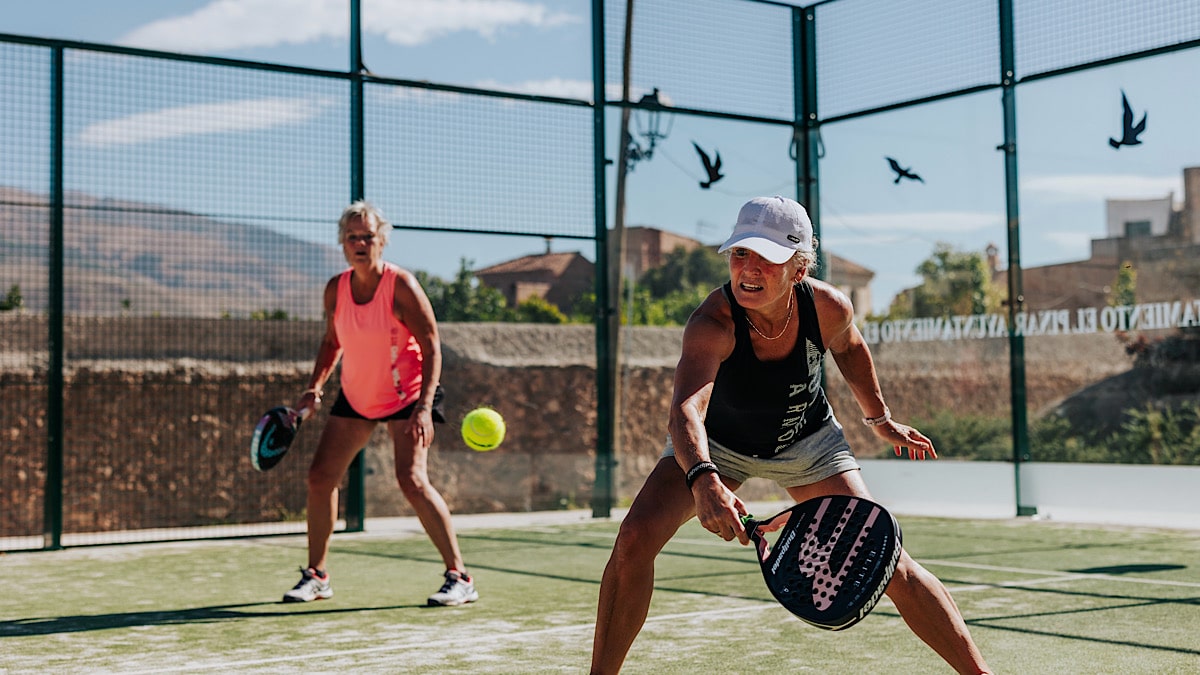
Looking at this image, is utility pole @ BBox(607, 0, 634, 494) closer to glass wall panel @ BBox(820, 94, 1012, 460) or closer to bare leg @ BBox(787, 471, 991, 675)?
glass wall panel @ BBox(820, 94, 1012, 460)

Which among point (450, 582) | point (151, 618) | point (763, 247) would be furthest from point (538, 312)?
point (763, 247)

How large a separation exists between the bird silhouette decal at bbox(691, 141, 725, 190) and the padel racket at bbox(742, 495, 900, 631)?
26.6 ft

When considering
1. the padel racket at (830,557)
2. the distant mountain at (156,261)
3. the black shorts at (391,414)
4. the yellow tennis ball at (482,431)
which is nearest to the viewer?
the padel racket at (830,557)

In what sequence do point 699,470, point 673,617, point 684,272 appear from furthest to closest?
point 684,272 → point 673,617 → point 699,470

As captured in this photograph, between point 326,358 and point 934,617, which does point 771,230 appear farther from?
point 326,358

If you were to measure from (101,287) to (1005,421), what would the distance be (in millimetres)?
6662

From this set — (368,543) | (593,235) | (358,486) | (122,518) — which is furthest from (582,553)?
(122,518)

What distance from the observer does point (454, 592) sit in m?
5.78

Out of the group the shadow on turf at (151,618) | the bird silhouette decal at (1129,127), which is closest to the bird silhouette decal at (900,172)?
the bird silhouette decal at (1129,127)

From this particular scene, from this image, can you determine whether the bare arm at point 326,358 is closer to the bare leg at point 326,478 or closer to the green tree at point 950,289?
the bare leg at point 326,478

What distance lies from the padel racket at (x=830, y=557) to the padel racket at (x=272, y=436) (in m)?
3.63

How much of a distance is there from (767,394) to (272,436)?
3.33 meters

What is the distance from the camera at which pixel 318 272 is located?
10094 millimetres

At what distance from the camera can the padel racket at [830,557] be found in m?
2.85
